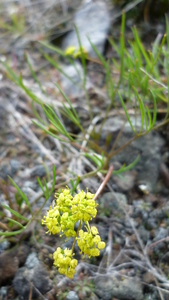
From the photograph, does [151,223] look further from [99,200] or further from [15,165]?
[15,165]

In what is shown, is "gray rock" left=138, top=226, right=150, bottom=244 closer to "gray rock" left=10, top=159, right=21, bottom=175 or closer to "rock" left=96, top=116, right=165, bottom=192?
"rock" left=96, top=116, right=165, bottom=192

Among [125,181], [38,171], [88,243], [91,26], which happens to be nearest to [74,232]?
[88,243]

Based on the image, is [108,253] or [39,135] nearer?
[108,253]

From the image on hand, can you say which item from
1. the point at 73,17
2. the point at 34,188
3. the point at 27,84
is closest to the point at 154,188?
the point at 34,188

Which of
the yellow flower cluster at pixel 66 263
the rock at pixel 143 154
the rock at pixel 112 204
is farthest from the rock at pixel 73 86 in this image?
the yellow flower cluster at pixel 66 263

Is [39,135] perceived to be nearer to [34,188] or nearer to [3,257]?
[34,188]

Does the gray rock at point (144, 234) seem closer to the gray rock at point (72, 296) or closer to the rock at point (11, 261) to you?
the gray rock at point (72, 296)

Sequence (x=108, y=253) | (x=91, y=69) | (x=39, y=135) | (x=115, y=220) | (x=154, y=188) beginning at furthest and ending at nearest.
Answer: (x=91, y=69), (x=39, y=135), (x=154, y=188), (x=115, y=220), (x=108, y=253)
